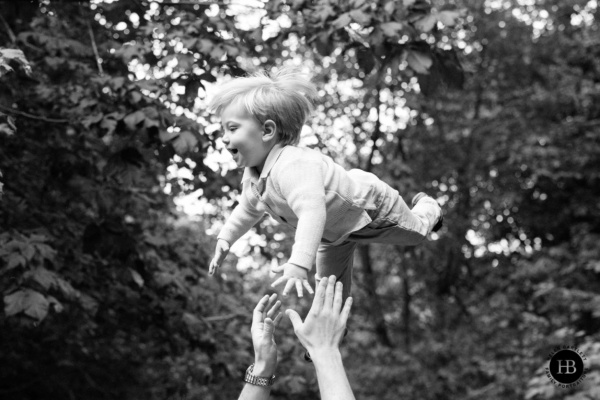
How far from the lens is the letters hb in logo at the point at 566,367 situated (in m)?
3.25

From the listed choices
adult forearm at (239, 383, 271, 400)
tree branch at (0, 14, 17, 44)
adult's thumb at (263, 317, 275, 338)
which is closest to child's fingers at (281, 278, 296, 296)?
adult's thumb at (263, 317, 275, 338)

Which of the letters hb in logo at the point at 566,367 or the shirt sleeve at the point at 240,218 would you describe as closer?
the shirt sleeve at the point at 240,218

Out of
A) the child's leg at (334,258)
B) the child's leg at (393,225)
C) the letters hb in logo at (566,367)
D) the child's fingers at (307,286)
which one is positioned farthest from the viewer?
the letters hb in logo at (566,367)

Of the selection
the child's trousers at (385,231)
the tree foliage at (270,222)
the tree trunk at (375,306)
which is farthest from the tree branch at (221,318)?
the tree trunk at (375,306)

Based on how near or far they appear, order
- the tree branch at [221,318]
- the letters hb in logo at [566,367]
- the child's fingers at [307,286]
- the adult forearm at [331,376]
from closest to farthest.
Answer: the adult forearm at [331,376] < the child's fingers at [307,286] < the letters hb in logo at [566,367] < the tree branch at [221,318]

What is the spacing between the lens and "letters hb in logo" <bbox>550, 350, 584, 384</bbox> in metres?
3.25

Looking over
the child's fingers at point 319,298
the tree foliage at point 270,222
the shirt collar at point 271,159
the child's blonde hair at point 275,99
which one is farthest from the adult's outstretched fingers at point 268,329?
the tree foliage at point 270,222

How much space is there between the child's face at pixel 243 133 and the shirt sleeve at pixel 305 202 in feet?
0.36

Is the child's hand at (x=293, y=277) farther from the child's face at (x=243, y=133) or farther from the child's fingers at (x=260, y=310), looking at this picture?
the child's face at (x=243, y=133)

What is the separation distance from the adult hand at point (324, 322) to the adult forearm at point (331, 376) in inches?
0.6

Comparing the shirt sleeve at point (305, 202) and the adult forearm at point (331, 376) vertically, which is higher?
the shirt sleeve at point (305, 202)

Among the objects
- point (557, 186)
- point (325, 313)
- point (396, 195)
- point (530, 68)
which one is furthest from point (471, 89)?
point (325, 313)

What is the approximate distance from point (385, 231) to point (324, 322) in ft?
2.10

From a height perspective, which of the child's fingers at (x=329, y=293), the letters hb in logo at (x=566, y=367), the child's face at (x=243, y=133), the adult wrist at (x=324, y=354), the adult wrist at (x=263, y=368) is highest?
the letters hb in logo at (x=566, y=367)
